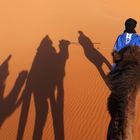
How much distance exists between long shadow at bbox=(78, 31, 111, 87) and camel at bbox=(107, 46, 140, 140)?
28.5 ft

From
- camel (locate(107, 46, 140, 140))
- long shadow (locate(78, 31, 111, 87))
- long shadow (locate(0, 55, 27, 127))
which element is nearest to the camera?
camel (locate(107, 46, 140, 140))

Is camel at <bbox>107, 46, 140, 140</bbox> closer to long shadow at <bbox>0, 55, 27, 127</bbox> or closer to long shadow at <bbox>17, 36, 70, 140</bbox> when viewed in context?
long shadow at <bbox>17, 36, 70, 140</bbox>

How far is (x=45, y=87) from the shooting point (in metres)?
12.5

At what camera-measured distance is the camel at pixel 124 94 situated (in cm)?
371

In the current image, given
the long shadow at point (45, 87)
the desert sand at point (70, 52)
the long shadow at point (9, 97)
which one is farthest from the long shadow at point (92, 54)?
the long shadow at point (9, 97)

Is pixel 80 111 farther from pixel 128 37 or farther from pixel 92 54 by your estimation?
pixel 92 54

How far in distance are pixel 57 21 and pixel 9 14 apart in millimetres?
2668

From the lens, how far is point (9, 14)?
73.0ft

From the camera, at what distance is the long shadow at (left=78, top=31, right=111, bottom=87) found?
561 inches

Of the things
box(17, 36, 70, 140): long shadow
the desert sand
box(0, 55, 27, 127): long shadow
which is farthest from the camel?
box(0, 55, 27, 127): long shadow

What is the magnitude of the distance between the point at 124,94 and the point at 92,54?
11996 millimetres

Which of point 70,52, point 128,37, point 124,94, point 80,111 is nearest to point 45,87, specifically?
point 80,111

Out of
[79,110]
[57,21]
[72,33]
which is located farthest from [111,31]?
[79,110]

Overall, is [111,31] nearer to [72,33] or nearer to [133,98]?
[72,33]
